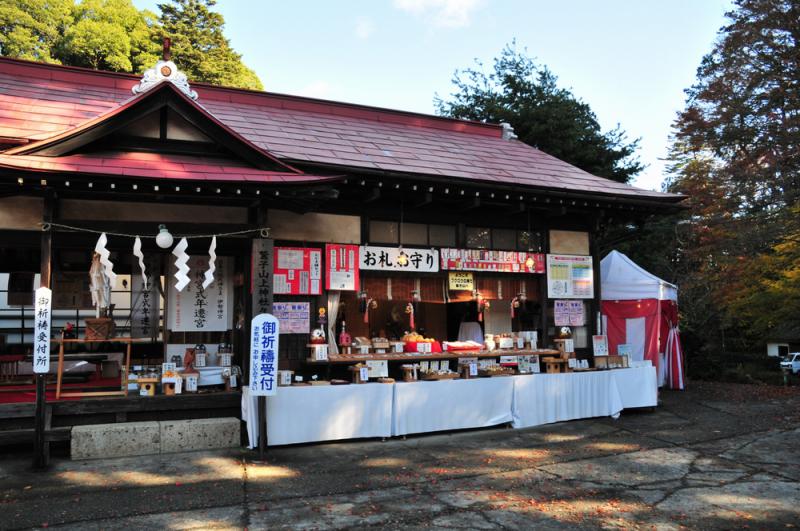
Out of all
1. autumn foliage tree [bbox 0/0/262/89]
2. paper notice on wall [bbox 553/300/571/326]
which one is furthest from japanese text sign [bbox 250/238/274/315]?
autumn foliage tree [bbox 0/0/262/89]

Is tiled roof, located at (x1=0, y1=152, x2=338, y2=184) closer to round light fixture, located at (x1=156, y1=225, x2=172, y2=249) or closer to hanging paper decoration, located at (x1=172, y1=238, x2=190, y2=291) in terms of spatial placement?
round light fixture, located at (x1=156, y1=225, x2=172, y2=249)

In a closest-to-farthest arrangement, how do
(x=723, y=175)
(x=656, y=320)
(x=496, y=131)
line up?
(x=656, y=320) → (x=496, y=131) → (x=723, y=175)

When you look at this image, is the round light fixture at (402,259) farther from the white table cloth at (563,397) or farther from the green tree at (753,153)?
the green tree at (753,153)

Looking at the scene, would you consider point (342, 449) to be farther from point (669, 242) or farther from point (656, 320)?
point (669, 242)

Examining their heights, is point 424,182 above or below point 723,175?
below

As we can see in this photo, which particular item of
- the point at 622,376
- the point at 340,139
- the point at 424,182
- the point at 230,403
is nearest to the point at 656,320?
the point at 622,376

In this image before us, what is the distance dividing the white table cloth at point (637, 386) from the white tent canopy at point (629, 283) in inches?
135

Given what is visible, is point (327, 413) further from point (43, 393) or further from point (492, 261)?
point (492, 261)

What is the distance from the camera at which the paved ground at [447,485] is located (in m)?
5.45

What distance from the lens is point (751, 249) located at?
1602 centimetres

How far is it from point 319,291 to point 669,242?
1914 cm

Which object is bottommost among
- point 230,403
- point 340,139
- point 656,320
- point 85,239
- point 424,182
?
point 230,403

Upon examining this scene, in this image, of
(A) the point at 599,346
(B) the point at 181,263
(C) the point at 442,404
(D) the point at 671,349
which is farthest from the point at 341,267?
(D) the point at 671,349

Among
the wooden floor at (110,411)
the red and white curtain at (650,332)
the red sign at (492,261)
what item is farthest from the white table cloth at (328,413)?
the red and white curtain at (650,332)
